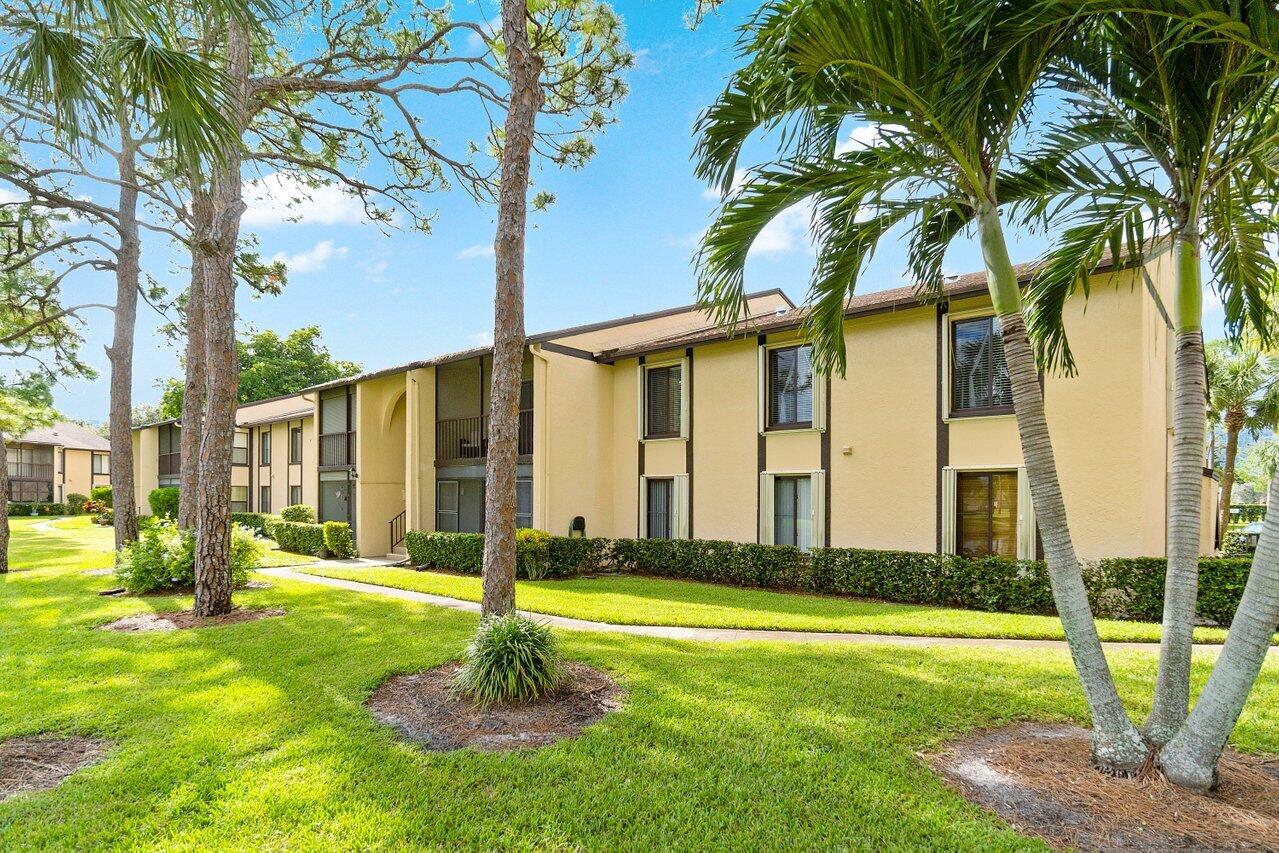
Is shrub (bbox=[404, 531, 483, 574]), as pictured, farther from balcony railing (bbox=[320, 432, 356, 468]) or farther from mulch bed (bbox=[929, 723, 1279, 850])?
mulch bed (bbox=[929, 723, 1279, 850])

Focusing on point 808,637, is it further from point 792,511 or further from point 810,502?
point 792,511

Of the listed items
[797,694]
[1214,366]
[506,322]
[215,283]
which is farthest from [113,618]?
[1214,366]

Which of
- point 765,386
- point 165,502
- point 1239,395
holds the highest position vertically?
point 1239,395

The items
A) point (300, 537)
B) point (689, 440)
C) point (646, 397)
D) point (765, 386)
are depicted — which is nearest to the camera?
point (765, 386)

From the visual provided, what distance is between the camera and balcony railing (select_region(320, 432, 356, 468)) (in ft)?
67.7

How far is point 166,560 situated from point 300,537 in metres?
9.29

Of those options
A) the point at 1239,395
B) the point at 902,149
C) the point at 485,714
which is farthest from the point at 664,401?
the point at 1239,395

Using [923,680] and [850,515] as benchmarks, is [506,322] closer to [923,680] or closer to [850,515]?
[923,680]

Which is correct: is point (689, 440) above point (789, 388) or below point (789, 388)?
below

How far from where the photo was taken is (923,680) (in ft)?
20.5

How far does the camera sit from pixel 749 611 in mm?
10148

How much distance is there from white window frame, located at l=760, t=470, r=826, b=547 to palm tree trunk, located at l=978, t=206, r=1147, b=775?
879 centimetres

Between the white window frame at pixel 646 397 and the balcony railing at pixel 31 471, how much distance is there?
53612mm

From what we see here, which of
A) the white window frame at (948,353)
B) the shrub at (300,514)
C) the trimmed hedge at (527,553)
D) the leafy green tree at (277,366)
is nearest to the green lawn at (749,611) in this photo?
the trimmed hedge at (527,553)
